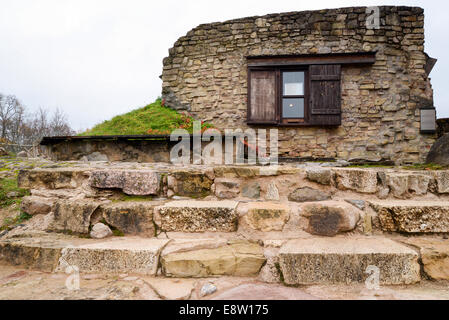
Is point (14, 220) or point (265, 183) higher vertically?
point (265, 183)

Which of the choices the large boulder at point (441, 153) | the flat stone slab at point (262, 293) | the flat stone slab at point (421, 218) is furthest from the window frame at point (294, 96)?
the flat stone slab at point (262, 293)

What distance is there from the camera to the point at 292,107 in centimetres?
693

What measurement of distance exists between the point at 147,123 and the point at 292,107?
4061 millimetres

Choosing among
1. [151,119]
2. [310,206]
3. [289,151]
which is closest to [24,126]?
[151,119]

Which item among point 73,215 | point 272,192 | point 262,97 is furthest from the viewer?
point 262,97

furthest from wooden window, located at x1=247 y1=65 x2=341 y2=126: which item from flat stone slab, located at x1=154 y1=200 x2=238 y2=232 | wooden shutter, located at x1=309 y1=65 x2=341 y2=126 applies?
flat stone slab, located at x1=154 y1=200 x2=238 y2=232

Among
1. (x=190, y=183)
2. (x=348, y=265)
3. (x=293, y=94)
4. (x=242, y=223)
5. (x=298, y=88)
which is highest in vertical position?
(x=298, y=88)

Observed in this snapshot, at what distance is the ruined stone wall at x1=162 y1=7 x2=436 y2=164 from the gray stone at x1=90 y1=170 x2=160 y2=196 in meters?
5.26

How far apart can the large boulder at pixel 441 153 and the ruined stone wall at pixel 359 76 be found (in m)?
4.21

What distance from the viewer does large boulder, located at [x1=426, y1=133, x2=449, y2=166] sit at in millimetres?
Result: 2232

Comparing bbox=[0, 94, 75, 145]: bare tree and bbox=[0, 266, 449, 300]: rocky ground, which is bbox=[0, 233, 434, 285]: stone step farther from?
bbox=[0, 94, 75, 145]: bare tree

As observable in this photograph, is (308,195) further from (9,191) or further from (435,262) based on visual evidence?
(9,191)

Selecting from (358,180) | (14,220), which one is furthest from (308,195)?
(14,220)
